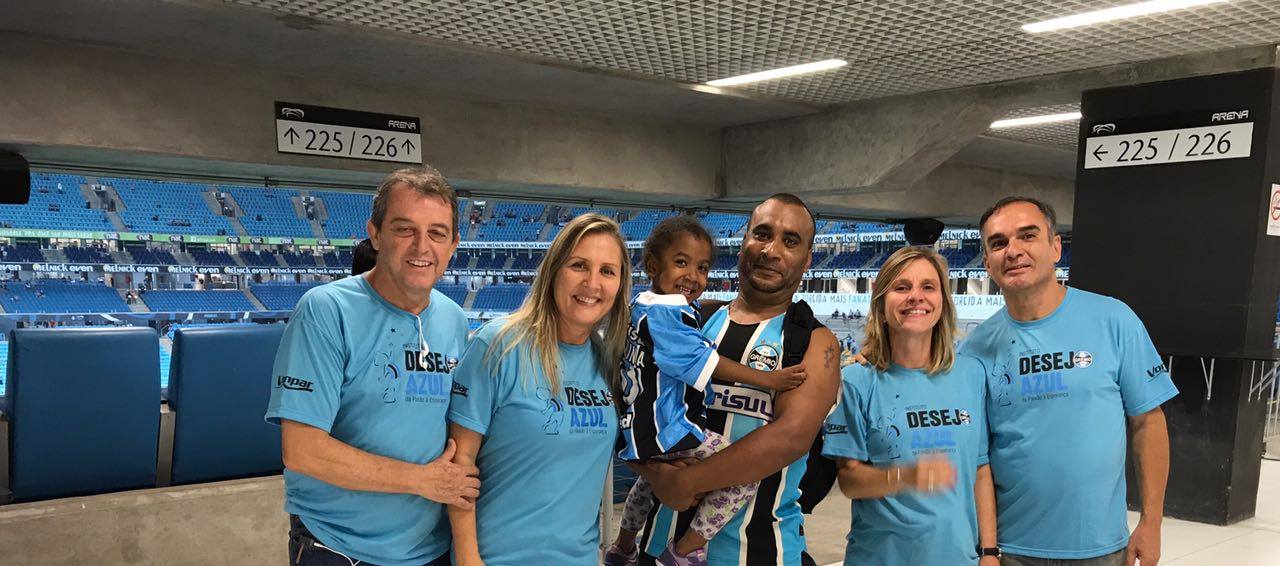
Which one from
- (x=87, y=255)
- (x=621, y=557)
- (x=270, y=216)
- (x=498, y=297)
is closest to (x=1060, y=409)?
(x=621, y=557)

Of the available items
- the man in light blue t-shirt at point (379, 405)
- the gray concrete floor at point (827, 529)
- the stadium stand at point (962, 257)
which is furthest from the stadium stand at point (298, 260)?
the stadium stand at point (962, 257)

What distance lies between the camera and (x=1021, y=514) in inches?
90.4

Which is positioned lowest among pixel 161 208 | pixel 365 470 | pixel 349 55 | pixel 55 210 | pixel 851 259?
pixel 365 470

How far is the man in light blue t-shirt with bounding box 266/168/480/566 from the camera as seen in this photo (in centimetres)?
175

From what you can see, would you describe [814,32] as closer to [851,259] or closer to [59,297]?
[59,297]

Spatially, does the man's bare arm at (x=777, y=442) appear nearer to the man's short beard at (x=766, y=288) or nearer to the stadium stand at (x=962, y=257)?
the man's short beard at (x=766, y=288)

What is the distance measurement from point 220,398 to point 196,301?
14.3 meters

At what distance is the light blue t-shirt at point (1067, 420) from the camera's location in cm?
226

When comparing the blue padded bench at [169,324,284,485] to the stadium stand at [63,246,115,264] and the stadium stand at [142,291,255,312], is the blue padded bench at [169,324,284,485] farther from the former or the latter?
the stadium stand at [142,291,255,312]

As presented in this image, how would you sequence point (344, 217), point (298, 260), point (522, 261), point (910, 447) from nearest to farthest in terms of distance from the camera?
point (910, 447), point (298, 260), point (344, 217), point (522, 261)

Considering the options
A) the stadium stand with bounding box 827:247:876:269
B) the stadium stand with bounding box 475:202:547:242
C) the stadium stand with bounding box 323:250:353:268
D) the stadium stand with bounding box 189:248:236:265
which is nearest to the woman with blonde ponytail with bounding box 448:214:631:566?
the stadium stand with bounding box 189:248:236:265

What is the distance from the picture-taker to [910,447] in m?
2.10

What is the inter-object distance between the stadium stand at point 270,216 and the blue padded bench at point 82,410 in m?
5.91

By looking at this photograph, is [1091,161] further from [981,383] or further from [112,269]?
[112,269]
